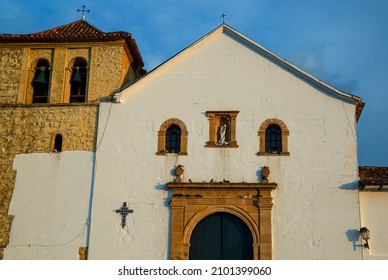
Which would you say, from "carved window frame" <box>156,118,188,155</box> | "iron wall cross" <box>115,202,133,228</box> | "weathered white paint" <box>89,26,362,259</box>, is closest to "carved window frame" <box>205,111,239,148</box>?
"weathered white paint" <box>89,26,362,259</box>

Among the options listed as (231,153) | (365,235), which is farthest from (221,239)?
(365,235)

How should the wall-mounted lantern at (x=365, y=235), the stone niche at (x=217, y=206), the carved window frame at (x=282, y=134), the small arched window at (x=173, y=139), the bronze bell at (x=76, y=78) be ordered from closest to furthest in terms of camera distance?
the wall-mounted lantern at (x=365, y=235) < the stone niche at (x=217, y=206) < the carved window frame at (x=282, y=134) < the small arched window at (x=173, y=139) < the bronze bell at (x=76, y=78)

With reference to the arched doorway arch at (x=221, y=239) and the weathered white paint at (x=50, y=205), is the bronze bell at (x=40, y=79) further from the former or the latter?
the arched doorway arch at (x=221, y=239)

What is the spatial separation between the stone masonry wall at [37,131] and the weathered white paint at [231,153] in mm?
566

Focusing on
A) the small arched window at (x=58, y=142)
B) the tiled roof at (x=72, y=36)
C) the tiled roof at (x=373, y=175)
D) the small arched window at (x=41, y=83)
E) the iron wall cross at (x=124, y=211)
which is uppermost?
the tiled roof at (x=72, y=36)

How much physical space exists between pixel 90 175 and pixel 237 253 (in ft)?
16.6

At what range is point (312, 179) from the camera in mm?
18922

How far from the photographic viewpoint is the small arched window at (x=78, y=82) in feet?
69.6

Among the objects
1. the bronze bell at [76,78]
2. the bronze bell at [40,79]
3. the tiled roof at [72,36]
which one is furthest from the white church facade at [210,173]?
the bronze bell at [40,79]

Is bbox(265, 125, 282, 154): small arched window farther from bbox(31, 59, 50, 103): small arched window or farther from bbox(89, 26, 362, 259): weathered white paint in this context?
bbox(31, 59, 50, 103): small arched window

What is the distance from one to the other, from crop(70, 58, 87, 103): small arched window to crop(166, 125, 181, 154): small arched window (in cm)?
328

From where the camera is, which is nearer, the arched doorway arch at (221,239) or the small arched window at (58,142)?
the arched doorway arch at (221,239)

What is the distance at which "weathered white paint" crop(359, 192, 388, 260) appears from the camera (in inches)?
720

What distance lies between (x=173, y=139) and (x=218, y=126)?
1.45 meters
